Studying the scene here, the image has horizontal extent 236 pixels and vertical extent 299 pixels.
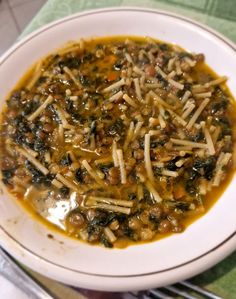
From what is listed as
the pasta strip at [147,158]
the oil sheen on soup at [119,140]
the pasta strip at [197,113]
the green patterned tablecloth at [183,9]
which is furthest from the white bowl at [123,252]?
the green patterned tablecloth at [183,9]

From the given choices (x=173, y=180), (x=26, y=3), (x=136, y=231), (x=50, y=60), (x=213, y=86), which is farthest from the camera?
(x=26, y=3)

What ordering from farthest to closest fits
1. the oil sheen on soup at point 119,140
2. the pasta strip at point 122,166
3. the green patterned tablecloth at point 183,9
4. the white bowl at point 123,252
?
1. the green patterned tablecloth at point 183,9
2. the pasta strip at point 122,166
3. the oil sheen on soup at point 119,140
4. the white bowl at point 123,252

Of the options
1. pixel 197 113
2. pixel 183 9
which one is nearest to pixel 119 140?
pixel 197 113

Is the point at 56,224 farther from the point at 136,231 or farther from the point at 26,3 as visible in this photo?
the point at 26,3

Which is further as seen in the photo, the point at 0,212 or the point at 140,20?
the point at 140,20

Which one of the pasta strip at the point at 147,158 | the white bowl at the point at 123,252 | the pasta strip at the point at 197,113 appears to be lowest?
the white bowl at the point at 123,252

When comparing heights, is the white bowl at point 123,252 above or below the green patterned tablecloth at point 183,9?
below

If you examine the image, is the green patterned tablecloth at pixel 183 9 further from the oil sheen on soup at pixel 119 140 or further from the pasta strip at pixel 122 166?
the pasta strip at pixel 122 166

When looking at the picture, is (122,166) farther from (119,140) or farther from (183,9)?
(183,9)

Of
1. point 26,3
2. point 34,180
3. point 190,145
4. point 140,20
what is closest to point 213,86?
point 190,145
